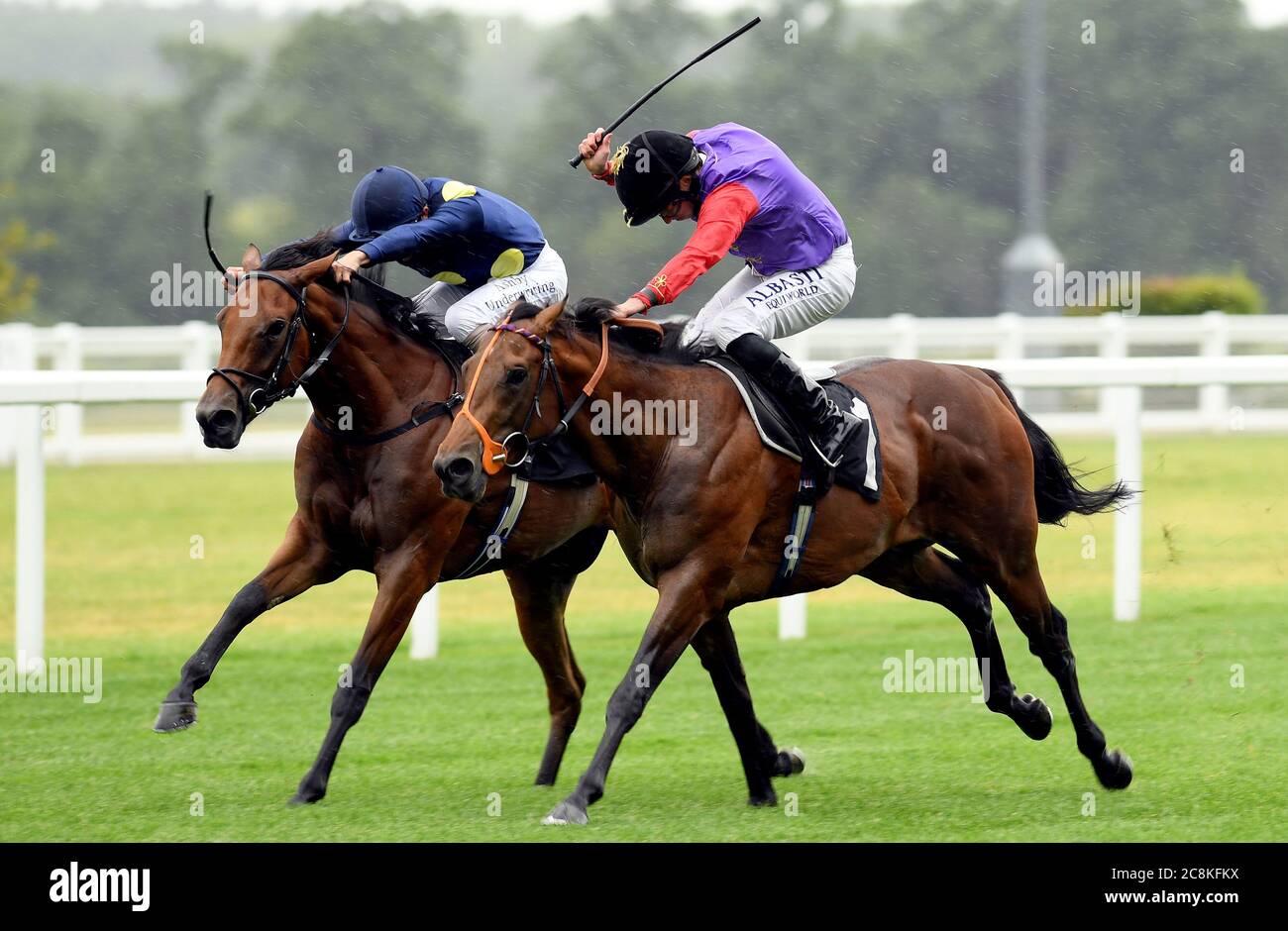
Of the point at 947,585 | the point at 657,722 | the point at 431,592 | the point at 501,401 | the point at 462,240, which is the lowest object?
the point at 657,722

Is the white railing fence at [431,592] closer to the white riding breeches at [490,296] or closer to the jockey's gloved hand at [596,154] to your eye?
the white riding breeches at [490,296]

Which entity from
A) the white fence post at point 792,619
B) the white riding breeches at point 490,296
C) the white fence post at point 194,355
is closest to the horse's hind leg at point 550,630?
the white riding breeches at point 490,296

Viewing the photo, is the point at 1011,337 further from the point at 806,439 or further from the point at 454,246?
the point at 806,439

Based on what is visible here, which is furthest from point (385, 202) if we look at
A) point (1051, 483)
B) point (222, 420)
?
point (1051, 483)

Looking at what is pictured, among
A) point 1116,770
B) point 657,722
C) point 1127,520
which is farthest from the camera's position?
point 1127,520

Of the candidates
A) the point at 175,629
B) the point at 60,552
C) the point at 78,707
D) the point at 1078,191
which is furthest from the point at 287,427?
the point at 1078,191

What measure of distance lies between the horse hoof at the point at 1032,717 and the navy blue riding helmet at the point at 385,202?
2546mm

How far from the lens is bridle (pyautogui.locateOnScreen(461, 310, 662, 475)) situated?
4688 millimetres

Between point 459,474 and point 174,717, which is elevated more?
point 459,474

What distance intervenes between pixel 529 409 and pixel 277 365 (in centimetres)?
95

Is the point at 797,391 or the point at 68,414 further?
the point at 68,414

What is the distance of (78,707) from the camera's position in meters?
7.11

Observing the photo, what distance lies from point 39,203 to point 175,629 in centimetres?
3149

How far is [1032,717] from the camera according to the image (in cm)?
573
